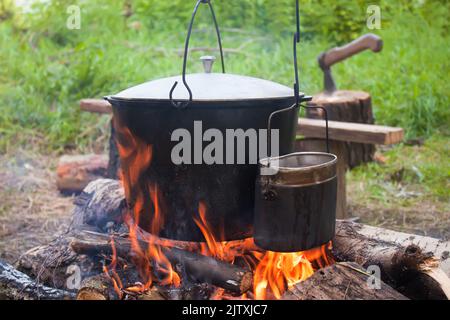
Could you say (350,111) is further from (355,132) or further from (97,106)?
(97,106)

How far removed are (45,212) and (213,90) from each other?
2.55 m

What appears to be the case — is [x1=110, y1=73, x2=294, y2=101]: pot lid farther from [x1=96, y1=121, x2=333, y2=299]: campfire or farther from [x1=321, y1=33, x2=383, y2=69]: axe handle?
[x1=321, y1=33, x2=383, y2=69]: axe handle

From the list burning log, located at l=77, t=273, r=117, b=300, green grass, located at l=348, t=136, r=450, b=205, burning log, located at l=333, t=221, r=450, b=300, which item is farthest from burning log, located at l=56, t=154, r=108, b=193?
burning log, located at l=333, t=221, r=450, b=300

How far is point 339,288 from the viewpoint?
6.62ft

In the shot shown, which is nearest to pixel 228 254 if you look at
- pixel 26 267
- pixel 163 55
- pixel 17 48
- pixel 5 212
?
pixel 26 267

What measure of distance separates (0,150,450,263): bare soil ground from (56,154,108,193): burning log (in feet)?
0.35

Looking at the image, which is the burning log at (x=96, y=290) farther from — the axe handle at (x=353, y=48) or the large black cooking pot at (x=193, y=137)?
the axe handle at (x=353, y=48)

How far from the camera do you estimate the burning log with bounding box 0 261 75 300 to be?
88.4 inches

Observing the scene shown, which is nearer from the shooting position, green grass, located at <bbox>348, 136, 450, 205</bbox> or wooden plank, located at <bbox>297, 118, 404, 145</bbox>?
wooden plank, located at <bbox>297, 118, 404, 145</bbox>

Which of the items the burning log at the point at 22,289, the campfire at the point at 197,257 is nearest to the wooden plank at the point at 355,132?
the campfire at the point at 197,257

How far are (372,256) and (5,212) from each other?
296 centimetres

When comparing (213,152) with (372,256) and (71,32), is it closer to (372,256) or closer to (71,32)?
(372,256)

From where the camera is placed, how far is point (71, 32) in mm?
7223

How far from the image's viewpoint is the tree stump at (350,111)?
4.60m
